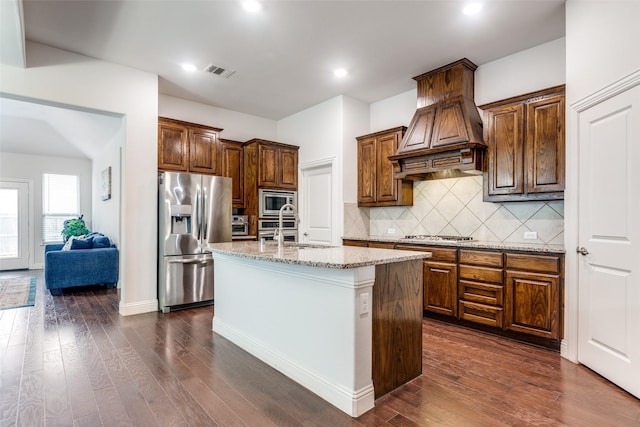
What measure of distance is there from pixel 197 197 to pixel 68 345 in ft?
6.75

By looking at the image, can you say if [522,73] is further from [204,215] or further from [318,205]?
[204,215]

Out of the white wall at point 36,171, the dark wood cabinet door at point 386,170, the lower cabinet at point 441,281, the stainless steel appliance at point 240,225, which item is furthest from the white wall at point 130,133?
the white wall at point 36,171

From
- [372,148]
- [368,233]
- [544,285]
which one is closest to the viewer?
[544,285]

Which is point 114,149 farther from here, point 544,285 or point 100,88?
point 544,285

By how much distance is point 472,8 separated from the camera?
2.87 meters

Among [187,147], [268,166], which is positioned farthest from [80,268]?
[268,166]

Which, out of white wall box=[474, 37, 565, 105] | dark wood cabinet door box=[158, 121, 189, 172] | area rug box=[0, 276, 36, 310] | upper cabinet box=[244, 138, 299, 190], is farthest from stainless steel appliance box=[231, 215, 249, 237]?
white wall box=[474, 37, 565, 105]

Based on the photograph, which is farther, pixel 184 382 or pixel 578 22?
pixel 578 22

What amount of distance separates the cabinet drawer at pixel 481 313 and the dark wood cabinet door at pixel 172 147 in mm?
3913

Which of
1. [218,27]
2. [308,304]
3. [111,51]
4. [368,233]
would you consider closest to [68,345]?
[308,304]

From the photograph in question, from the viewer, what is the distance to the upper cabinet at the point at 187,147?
14.5 feet

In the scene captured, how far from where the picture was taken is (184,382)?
2320mm

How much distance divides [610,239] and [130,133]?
4.79 m

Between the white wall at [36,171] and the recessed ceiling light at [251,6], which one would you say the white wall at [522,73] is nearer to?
the recessed ceiling light at [251,6]
